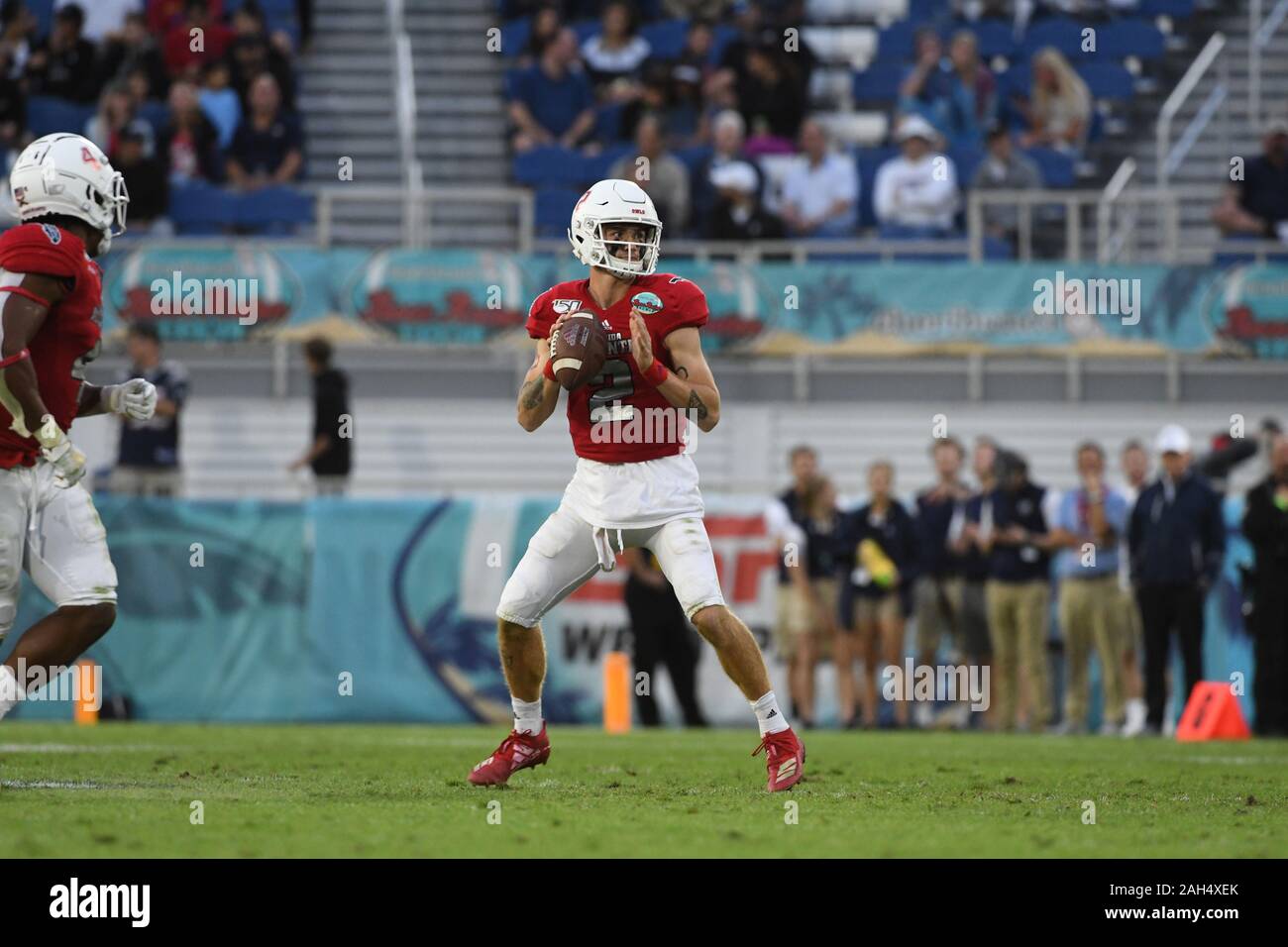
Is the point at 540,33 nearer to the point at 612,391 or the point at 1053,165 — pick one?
the point at 1053,165

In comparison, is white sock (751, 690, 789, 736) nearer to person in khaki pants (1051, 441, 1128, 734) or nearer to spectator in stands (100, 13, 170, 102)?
person in khaki pants (1051, 441, 1128, 734)

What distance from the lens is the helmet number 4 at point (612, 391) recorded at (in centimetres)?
785

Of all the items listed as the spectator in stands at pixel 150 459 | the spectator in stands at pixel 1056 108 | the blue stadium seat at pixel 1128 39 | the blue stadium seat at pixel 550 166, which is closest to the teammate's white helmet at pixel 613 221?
the spectator in stands at pixel 150 459

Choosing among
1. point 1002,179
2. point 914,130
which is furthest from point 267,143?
point 1002,179

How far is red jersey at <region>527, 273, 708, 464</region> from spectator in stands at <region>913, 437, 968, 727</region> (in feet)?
26.2

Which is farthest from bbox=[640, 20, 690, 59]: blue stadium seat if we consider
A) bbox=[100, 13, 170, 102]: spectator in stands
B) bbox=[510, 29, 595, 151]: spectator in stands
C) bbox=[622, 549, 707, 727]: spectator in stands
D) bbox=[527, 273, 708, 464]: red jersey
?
bbox=[527, 273, 708, 464]: red jersey

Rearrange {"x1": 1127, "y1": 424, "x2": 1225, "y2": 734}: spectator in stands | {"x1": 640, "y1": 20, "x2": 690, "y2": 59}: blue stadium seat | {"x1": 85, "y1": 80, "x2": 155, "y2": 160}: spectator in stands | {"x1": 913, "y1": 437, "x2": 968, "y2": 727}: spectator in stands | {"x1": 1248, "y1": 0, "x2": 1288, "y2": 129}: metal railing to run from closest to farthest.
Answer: {"x1": 1127, "y1": 424, "x2": 1225, "y2": 734}: spectator in stands
{"x1": 913, "y1": 437, "x2": 968, "y2": 727}: spectator in stands
{"x1": 85, "y1": 80, "x2": 155, "y2": 160}: spectator in stands
{"x1": 1248, "y1": 0, "x2": 1288, "y2": 129}: metal railing
{"x1": 640, "y1": 20, "x2": 690, "y2": 59}: blue stadium seat

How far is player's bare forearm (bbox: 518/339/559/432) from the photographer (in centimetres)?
776

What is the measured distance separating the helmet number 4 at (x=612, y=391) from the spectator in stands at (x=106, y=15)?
573 inches

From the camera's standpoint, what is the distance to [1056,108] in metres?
20.2

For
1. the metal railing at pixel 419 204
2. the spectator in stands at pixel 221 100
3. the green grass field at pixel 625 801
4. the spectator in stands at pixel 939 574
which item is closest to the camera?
the green grass field at pixel 625 801

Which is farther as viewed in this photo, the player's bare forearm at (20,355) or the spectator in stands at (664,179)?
the spectator in stands at (664,179)

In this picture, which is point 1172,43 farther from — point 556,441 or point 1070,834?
point 1070,834

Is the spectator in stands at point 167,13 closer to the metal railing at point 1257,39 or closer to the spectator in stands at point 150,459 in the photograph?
the spectator in stands at point 150,459
